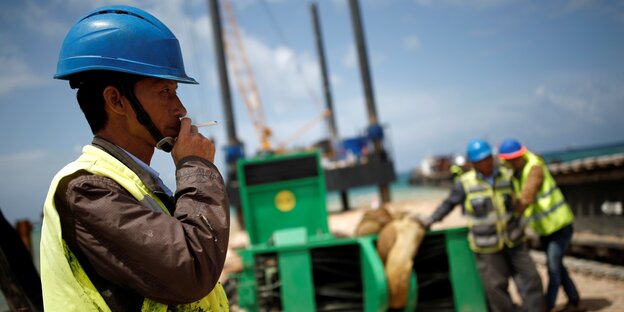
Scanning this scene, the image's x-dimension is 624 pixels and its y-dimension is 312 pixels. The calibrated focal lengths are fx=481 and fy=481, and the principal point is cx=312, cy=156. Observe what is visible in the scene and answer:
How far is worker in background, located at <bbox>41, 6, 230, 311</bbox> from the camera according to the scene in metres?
1.26

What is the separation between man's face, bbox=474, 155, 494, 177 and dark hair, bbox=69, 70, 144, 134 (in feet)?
16.6

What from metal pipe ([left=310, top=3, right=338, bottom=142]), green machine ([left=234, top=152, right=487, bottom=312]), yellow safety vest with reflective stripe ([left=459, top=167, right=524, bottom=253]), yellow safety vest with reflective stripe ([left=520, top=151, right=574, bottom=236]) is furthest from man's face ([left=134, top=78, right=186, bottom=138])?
metal pipe ([left=310, top=3, right=338, bottom=142])

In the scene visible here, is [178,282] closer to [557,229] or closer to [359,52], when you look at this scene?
[557,229]

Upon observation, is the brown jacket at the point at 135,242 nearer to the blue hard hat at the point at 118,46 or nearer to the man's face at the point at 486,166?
the blue hard hat at the point at 118,46

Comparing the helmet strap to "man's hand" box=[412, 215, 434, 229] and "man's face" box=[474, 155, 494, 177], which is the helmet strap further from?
"man's face" box=[474, 155, 494, 177]

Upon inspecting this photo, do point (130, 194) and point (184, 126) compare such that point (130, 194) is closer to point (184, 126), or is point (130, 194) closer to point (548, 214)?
point (184, 126)

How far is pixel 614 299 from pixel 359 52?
14.3 meters

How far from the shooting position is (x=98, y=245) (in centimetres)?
126

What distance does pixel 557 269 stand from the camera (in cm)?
598

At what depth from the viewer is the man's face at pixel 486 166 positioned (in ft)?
19.2

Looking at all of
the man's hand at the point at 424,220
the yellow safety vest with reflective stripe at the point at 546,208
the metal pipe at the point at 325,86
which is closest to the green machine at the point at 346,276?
the man's hand at the point at 424,220

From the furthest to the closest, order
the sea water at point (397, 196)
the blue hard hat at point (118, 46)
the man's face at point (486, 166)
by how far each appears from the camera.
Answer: the sea water at point (397, 196) → the man's face at point (486, 166) → the blue hard hat at point (118, 46)

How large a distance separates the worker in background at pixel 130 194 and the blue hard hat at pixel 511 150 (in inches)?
211

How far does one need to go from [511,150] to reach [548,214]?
0.94 meters
